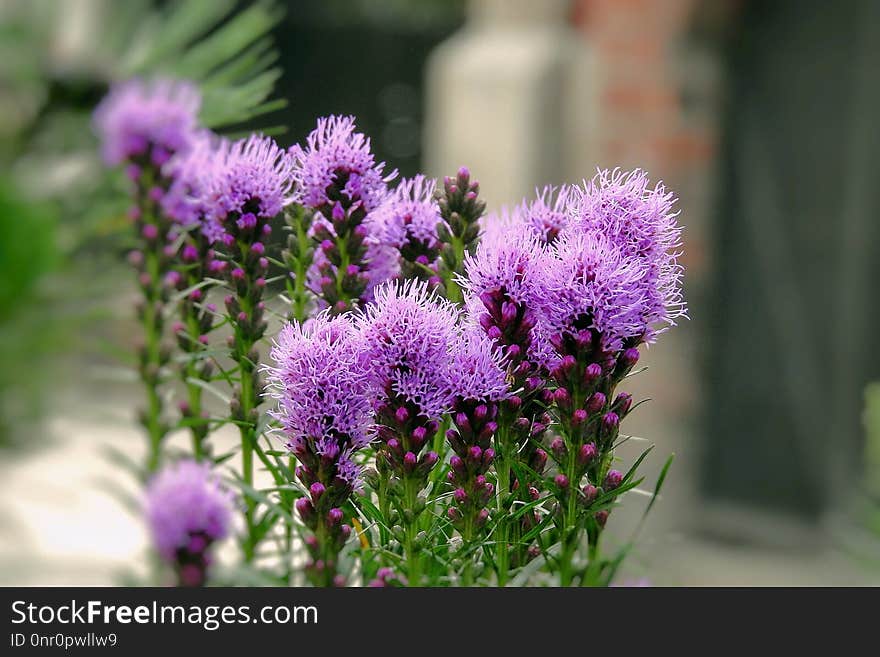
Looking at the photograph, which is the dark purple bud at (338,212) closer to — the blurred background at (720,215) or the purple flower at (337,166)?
the purple flower at (337,166)

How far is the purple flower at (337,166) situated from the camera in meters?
0.60

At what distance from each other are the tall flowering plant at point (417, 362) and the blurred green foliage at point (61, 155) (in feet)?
1.01

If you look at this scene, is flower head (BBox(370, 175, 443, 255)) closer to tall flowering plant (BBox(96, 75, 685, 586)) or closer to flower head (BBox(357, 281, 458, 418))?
tall flowering plant (BBox(96, 75, 685, 586))

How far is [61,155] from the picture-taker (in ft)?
6.38

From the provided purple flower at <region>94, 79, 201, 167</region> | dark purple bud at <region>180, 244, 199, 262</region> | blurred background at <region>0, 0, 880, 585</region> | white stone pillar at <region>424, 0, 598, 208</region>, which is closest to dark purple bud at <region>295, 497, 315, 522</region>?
dark purple bud at <region>180, 244, 199, 262</region>

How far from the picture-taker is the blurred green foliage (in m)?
1.11

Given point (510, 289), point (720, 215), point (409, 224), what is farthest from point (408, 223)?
point (720, 215)

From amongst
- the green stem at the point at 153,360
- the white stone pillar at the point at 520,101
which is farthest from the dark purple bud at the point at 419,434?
the white stone pillar at the point at 520,101

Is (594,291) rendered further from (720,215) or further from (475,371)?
(720,215)

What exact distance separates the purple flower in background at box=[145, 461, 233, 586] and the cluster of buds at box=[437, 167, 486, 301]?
20cm

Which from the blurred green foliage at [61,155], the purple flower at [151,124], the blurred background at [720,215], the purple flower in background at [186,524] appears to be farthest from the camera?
the blurred background at [720,215]

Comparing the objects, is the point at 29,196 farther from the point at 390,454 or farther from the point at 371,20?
the point at 371,20

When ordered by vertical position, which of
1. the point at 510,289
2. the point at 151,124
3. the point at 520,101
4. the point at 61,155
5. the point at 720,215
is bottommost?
the point at 510,289

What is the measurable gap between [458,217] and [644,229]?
10cm
